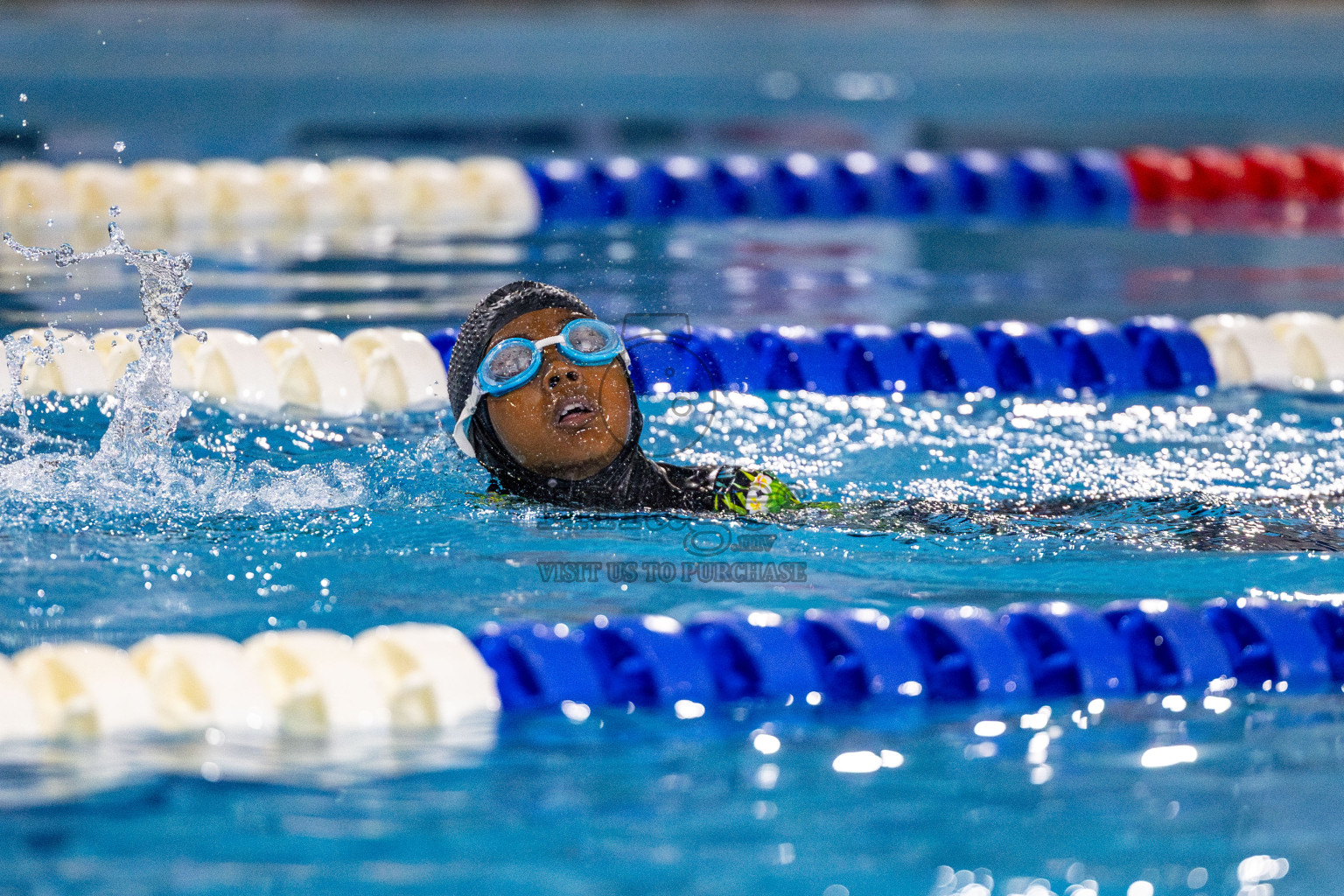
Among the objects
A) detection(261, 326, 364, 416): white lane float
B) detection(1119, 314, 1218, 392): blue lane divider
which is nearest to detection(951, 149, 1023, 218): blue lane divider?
detection(1119, 314, 1218, 392): blue lane divider

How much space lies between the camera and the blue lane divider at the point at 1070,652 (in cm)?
252

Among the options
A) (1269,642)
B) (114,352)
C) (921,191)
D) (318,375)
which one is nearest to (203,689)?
(1269,642)

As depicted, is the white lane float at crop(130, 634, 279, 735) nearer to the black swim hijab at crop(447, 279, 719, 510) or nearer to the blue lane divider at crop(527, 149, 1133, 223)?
Answer: the black swim hijab at crop(447, 279, 719, 510)

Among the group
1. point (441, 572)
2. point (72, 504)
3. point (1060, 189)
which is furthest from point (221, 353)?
point (1060, 189)

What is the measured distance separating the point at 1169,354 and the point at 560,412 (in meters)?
2.26

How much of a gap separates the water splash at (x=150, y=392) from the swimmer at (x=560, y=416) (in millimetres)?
717

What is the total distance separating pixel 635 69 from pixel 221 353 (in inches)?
289

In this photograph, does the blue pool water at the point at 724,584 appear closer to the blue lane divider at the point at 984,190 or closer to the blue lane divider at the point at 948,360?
the blue lane divider at the point at 948,360

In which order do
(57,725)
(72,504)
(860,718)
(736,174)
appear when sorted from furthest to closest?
(736,174), (72,504), (860,718), (57,725)

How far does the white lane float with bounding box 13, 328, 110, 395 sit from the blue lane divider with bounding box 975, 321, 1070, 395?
233 centimetres

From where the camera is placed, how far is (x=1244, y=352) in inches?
179

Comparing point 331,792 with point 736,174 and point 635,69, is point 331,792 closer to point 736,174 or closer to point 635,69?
point 736,174

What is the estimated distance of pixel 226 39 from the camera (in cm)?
1168

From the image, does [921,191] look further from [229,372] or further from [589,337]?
[589,337]
